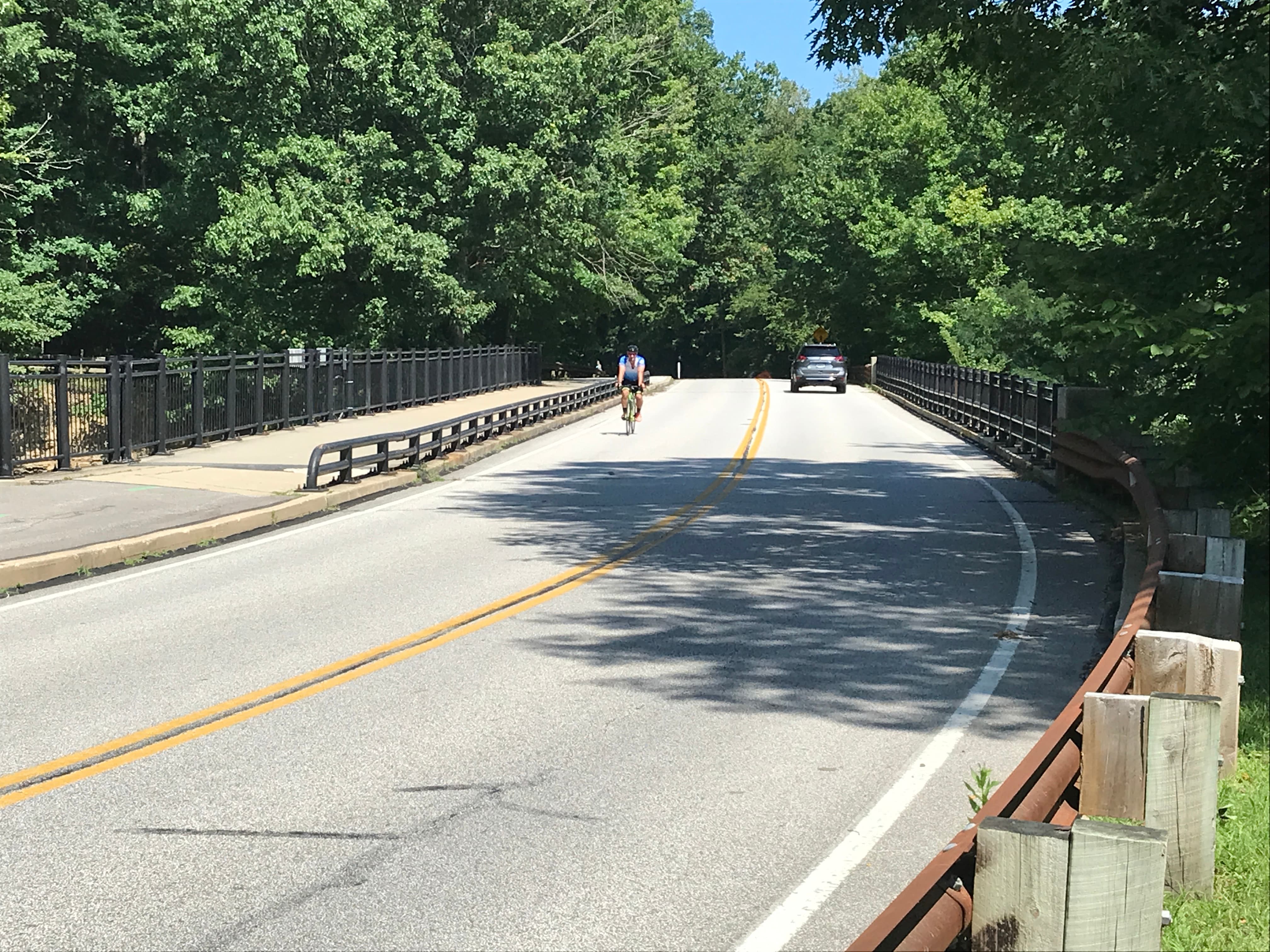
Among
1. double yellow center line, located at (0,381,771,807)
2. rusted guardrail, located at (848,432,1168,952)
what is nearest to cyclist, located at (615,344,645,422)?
double yellow center line, located at (0,381,771,807)

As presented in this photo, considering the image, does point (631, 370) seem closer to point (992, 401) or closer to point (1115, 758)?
point (992, 401)

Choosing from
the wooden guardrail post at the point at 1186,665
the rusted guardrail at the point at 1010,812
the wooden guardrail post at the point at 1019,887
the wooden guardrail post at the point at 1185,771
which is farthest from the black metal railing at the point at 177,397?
the wooden guardrail post at the point at 1019,887

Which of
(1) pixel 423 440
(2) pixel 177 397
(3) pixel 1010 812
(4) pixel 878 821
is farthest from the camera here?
(1) pixel 423 440

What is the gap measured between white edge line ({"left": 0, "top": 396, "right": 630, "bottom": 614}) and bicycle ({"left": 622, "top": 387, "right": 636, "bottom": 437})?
23.6 ft

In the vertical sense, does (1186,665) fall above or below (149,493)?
above

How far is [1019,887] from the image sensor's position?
3.41 metres

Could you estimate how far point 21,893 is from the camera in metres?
5.21

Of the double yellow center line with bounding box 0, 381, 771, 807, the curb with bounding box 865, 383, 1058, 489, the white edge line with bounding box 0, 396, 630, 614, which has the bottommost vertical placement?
the white edge line with bounding box 0, 396, 630, 614

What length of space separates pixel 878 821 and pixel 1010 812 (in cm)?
200

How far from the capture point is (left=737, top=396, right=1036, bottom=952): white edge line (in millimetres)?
4977

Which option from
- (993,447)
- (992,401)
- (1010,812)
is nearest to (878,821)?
(1010,812)

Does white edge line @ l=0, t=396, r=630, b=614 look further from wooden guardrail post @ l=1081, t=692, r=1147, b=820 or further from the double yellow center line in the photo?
wooden guardrail post @ l=1081, t=692, r=1147, b=820

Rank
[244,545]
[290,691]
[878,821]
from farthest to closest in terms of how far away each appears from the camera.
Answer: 1. [244,545]
2. [290,691]
3. [878,821]

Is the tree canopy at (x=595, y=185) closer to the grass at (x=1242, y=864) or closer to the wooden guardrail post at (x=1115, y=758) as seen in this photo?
the grass at (x=1242, y=864)
